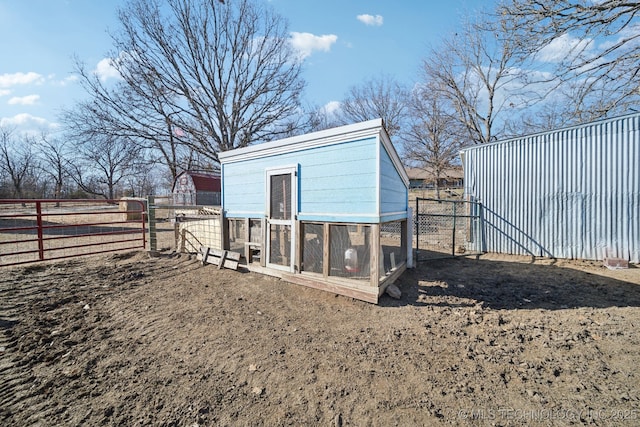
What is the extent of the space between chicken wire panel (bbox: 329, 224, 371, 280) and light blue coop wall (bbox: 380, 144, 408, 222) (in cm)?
44

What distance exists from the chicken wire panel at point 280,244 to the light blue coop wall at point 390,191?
1763 millimetres

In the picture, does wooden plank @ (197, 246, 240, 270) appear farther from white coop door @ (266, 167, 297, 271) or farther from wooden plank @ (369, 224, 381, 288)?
wooden plank @ (369, 224, 381, 288)

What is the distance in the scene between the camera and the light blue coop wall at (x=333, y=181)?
388 cm

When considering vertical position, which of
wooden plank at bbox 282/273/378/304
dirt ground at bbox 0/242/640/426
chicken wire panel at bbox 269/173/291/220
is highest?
chicken wire panel at bbox 269/173/291/220

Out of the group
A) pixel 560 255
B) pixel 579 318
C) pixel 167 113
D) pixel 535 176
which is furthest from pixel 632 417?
pixel 167 113

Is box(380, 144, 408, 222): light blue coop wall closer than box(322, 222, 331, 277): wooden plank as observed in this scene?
Yes

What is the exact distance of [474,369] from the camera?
2.51 m

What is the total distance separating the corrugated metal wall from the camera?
6180mm

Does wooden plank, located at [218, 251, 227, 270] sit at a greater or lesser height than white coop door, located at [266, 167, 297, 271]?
lesser

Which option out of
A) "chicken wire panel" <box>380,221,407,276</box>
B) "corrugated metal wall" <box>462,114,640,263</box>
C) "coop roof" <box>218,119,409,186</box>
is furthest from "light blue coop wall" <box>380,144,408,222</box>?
"corrugated metal wall" <box>462,114,640,263</box>

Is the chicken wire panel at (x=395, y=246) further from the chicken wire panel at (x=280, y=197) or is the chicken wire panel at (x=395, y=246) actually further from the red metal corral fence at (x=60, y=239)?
the red metal corral fence at (x=60, y=239)

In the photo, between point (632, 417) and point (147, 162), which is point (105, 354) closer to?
point (632, 417)

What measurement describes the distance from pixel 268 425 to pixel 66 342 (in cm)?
264

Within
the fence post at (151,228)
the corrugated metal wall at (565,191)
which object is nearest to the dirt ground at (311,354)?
the fence post at (151,228)
